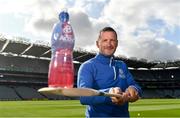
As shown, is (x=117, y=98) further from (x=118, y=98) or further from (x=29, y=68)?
(x=29, y=68)

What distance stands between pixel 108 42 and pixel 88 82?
0.44 m

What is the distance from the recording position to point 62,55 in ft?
9.23

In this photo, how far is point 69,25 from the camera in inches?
114

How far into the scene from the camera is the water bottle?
2.71 metres

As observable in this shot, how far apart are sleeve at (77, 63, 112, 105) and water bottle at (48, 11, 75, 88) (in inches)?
19.3

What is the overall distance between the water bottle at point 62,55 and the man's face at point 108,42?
2.20 feet

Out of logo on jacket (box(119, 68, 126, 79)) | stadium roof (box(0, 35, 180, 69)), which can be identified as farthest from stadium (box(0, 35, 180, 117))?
logo on jacket (box(119, 68, 126, 79))

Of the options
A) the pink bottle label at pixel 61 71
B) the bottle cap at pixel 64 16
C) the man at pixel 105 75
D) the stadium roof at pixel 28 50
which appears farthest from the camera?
the stadium roof at pixel 28 50

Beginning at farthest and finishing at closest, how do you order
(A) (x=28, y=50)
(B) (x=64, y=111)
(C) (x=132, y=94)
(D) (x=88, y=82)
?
(A) (x=28, y=50) < (B) (x=64, y=111) < (D) (x=88, y=82) < (C) (x=132, y=94)

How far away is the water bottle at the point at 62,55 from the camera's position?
271 cm

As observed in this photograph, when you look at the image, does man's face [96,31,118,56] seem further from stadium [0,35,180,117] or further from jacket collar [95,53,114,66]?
stadium [0,35,180,117]

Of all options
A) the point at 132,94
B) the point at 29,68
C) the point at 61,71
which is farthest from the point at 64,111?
the point at 29,68

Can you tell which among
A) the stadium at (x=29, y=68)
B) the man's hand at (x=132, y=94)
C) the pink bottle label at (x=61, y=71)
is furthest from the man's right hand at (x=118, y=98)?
the stadium at (x=29, y=68)

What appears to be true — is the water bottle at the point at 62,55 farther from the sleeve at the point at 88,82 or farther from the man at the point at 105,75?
the man at the point at 105,75
